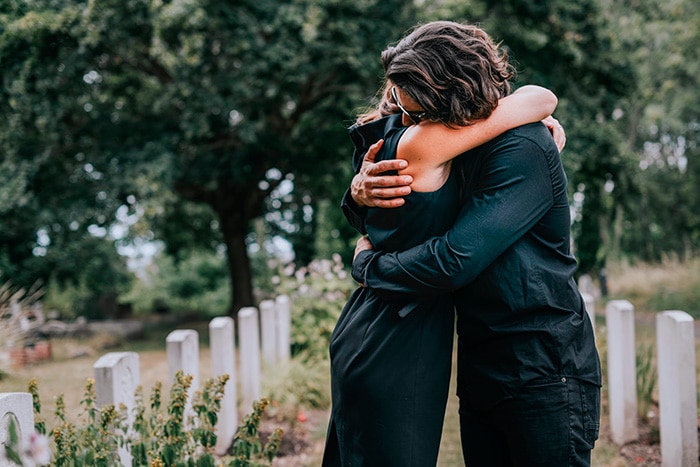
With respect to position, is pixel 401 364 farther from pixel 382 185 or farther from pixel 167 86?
pixel 167 86

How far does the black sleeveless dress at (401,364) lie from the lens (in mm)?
2021

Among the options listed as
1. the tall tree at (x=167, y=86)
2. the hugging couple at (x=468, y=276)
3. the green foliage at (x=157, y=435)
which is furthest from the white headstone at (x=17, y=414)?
the tall tree at (x=167, y=86)

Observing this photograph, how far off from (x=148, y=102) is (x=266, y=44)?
4.40 metres

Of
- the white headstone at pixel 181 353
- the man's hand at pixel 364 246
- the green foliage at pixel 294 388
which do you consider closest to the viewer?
the man's hand at pixel 364 246

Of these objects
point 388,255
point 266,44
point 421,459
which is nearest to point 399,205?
point 388,255

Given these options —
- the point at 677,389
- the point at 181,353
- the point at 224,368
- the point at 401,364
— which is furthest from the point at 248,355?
the point at 401,364

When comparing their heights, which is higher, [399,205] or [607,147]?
[607,147]

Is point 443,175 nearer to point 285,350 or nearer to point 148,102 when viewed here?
point 285,350

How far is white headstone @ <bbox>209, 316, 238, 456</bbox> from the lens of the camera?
4430mm

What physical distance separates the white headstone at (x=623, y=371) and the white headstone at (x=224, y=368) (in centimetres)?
272

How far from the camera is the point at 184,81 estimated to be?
10680mm

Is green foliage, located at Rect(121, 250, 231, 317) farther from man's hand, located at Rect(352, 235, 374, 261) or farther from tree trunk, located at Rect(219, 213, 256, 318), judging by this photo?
man's hand, located at Rect(352, 235, 374, 261)

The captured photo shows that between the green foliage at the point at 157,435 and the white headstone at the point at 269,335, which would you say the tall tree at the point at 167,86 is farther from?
the green foliage at the point at 157,435

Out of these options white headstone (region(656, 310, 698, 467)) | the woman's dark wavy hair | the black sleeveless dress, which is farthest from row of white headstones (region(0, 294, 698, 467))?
the woman's dark wavy hair
